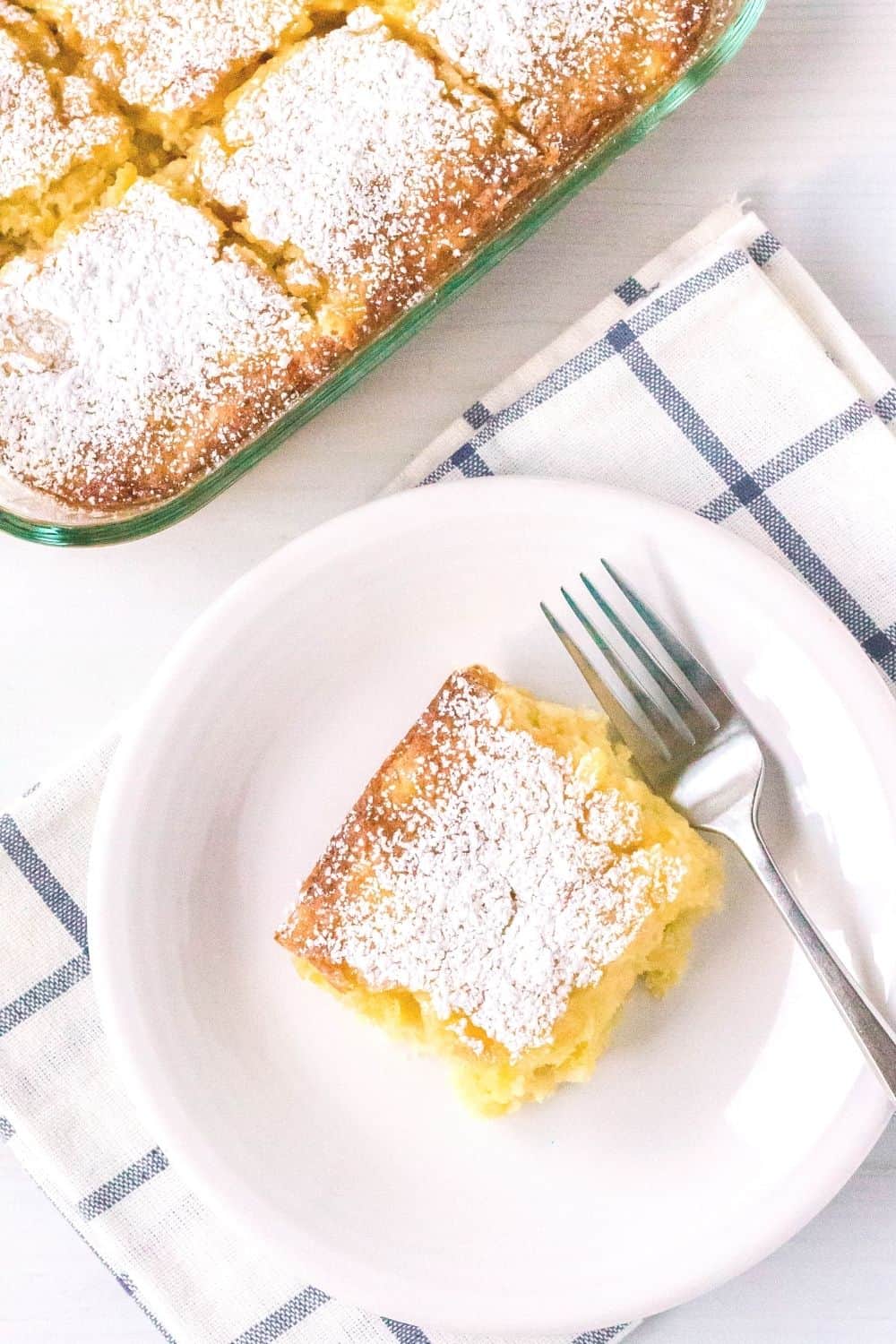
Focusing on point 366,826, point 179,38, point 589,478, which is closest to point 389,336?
point 589,478

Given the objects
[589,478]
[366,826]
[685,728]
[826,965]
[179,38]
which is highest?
[179,38]

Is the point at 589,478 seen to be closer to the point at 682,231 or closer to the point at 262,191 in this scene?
the point at 682,231

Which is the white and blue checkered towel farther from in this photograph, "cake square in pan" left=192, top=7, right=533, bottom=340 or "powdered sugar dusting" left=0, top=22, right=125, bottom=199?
"powdered sugar dusting" left=0, top=22, right=125, bottom=199

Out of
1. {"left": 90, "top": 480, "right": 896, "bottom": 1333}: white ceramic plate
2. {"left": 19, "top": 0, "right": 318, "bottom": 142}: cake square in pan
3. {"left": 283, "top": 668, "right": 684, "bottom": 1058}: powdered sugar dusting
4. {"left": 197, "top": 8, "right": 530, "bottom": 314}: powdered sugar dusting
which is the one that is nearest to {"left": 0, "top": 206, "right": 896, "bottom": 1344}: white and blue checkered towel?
{"left": 90, "top": 480, "right": 896, "bottom": 1333}: white ceramic plate

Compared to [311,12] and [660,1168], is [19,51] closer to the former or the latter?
[311,12]

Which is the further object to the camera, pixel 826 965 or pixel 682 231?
pixel 682 231

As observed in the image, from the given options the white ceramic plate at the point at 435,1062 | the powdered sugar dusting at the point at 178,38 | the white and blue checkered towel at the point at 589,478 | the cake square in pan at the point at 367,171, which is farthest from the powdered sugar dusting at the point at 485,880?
the powdered sugar dusting at the point at 178,38
